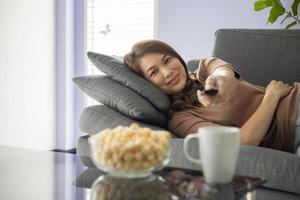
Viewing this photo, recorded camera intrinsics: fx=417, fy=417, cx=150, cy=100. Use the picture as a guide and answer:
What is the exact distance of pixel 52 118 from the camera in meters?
3.15

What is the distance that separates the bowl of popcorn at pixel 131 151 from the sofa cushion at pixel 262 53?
1.10 meters

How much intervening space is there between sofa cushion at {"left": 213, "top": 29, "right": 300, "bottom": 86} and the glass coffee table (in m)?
0.81

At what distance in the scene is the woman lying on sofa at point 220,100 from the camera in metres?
1.32

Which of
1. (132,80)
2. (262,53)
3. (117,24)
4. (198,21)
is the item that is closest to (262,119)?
(132,80)

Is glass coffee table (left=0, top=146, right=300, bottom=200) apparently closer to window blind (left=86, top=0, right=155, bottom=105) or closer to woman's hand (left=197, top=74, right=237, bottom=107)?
woman's hand (left=197, top=74, right=237, bottom=107)

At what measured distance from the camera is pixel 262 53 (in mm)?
1771

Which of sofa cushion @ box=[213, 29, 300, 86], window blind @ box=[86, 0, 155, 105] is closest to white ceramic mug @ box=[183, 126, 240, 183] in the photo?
sofa cushion @ box=[213, 29, 300, 86]

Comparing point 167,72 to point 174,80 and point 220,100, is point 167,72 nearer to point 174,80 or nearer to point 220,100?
point 174,80

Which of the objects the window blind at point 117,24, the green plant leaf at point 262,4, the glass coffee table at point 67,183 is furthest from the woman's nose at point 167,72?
the window blind at point 117,24

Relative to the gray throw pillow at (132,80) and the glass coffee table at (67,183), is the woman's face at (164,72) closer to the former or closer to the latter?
the gray throw pillow at (132,80)

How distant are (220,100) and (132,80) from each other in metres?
0.30

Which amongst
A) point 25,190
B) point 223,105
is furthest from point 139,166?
point 223,105

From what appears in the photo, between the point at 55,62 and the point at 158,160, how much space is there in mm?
2529

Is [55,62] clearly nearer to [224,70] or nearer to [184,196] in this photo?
[224,70]
